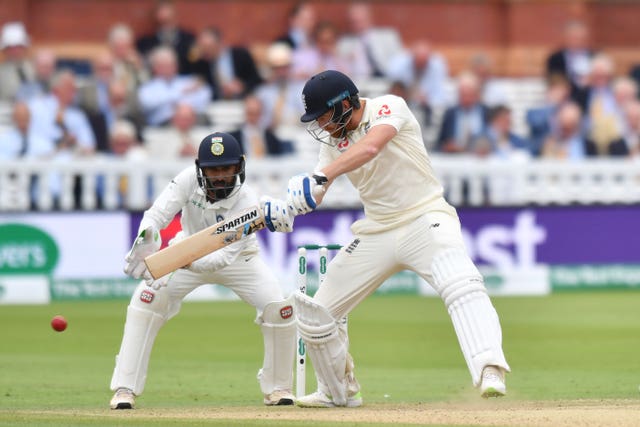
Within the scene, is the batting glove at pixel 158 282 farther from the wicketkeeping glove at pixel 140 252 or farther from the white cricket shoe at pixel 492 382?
the white cricket shoe at pixel 492 382

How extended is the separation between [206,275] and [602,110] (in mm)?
10120

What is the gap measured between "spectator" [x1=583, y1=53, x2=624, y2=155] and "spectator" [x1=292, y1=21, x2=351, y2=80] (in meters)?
2.81

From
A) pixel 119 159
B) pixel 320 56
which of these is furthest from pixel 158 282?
pixel 320 56

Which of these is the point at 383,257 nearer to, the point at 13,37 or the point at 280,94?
the point at 280,94

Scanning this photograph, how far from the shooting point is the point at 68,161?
15281mm

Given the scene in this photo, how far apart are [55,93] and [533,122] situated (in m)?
5.54

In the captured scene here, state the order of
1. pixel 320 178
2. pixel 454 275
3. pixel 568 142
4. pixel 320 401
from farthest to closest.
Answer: pixel 568 142 → pixel 320 401 → pixel 454 275 → pixel 320 178

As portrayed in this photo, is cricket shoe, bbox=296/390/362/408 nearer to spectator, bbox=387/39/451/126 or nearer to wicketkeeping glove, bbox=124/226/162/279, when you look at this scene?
wicketkeeping glove, bbox=124/226/162/279

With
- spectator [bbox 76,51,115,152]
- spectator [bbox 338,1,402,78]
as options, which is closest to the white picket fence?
spectator [bbox 76,51,115,152]

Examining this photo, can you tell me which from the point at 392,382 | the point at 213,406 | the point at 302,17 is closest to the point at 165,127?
the point at 302,17

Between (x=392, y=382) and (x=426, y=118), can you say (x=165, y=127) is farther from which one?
(x=392, y=382)

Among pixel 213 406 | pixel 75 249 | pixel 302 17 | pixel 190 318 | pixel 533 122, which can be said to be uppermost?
pixel 302 17

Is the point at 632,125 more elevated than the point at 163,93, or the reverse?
the point at 632,125

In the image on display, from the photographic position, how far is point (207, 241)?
793 cm
